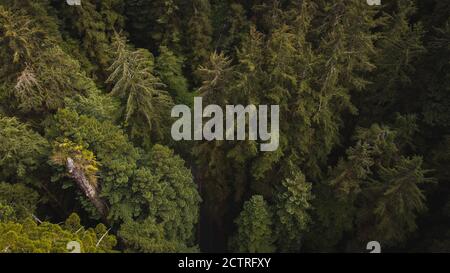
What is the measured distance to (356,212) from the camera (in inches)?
827

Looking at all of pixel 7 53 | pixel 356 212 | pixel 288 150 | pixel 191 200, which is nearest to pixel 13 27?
pixel 7 53

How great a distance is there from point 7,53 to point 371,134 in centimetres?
1803

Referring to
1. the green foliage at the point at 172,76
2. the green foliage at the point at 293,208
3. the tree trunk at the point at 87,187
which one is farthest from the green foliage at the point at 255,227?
the green foliage at the point at 172,76

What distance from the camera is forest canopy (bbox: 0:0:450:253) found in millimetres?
Result: 18766

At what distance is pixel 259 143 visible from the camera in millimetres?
20359

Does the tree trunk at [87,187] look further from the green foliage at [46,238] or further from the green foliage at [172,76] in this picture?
the green foliage at [172,76]

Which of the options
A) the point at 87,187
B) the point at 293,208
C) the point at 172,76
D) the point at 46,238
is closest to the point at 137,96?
the point at 87,187

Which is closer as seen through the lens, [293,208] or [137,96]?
[137,96]

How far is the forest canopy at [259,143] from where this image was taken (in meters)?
18.8

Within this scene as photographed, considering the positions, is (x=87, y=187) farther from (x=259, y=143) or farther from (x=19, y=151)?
(x=259, y=143)

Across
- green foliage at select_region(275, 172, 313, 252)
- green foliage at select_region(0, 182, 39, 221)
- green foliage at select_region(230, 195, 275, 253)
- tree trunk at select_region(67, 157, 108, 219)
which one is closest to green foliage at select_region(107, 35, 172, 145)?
tree trunk at select_region(67, 157, 108, 219)

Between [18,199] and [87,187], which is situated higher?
[87,187]
